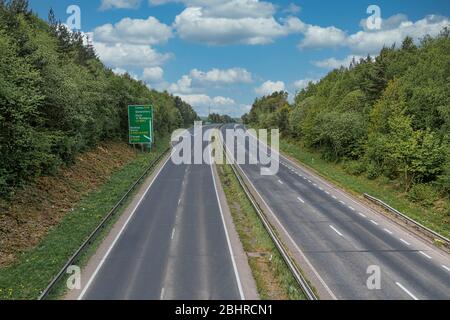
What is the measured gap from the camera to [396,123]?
43.5 metres

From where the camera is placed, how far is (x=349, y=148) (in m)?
55.9

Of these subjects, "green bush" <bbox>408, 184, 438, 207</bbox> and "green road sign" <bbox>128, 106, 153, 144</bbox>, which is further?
"green road sign" <bbox>128, 106, 153, 144</bbox>

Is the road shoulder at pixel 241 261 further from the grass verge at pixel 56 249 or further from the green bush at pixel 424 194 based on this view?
the green bush at pixel 424 194

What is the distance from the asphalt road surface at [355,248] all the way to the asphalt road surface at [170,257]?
4822mm

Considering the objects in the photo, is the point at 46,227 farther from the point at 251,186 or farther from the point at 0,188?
the point at 251,186

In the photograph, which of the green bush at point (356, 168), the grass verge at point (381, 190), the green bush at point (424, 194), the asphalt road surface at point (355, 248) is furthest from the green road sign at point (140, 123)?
the green bush at point (424, 194)

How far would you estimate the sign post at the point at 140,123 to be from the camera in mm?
53188

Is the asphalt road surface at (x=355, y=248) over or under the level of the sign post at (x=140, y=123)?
under

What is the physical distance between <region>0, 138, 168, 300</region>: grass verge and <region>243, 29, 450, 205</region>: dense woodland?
26612mm

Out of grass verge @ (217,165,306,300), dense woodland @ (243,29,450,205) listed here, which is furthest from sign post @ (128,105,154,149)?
dense woodland @ (243,29,450,205)

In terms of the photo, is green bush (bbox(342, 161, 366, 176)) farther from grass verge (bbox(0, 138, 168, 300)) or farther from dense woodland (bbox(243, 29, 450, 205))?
grass verge (bbox(0, 138, 168, 300))

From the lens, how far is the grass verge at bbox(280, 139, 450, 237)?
104ft

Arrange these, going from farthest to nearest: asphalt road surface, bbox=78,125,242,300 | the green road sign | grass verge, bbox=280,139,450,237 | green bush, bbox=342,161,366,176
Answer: the green road sign, green bush, bbox=342,161,366,176, grass verge, bbox=280,139,450,237, asphalt road surface, bbox=78,125,242,300

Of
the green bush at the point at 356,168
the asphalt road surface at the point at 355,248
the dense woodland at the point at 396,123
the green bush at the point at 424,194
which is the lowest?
the asphalt road surface at the point at 355,248
